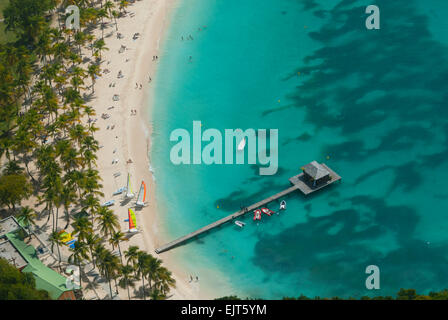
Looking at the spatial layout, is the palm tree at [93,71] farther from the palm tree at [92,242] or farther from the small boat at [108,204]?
the palm tree at [92,242]

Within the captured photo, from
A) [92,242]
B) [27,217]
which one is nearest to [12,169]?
[27,217]

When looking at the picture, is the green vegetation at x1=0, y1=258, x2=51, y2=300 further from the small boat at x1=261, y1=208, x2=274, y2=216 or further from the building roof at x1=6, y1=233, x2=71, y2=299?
the small boat at x1=261, y1=208, x2=274, y2=216

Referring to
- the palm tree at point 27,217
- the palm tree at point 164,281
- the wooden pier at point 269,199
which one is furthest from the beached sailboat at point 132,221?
the palm tree at point 27,217
